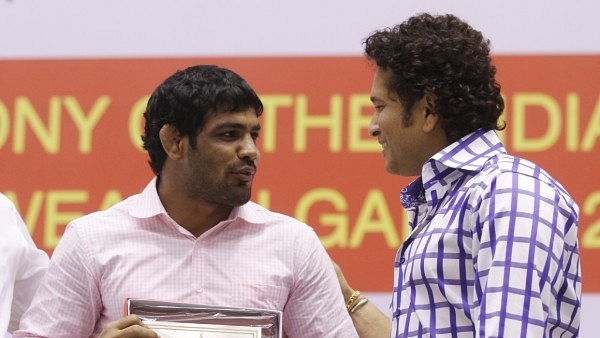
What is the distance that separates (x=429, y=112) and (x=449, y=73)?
0.07m

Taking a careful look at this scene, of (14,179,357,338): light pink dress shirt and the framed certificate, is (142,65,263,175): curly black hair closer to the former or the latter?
(14,179,357,338): light pink dress shirt

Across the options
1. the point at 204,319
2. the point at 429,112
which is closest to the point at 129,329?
the point at 204,319

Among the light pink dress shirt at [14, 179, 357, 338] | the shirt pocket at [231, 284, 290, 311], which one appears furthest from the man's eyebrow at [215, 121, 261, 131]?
the shirt pocket at [231, 284, 290, 311]

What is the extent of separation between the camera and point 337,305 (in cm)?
231

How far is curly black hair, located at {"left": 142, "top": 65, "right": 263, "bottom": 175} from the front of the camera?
2.31 meters

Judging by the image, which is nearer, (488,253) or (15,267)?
(488,253)

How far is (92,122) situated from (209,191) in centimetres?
82

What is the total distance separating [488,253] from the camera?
1595mm

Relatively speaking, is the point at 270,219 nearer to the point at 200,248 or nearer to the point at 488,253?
the point at 200,248

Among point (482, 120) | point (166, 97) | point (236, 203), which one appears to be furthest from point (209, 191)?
point (482, 120)

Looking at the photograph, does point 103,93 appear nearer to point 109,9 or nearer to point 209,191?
point 109,9

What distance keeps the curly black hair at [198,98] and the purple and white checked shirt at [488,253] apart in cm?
62

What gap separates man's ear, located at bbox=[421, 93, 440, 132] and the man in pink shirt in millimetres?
551

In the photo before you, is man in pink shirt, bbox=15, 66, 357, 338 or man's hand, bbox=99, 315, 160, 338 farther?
man in pink shirt, bbox=15, 66, 357, 338
